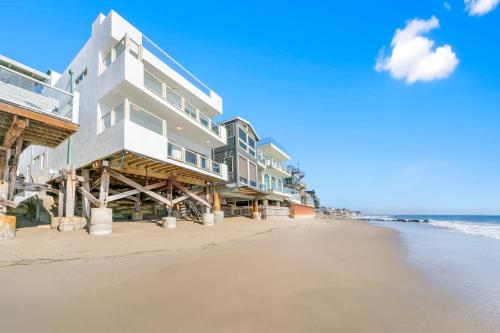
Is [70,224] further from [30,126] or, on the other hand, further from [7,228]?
[30,126]

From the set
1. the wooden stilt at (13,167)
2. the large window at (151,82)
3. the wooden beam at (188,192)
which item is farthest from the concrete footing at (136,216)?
the large window at (151,82)

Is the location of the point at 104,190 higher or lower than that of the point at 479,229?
higher

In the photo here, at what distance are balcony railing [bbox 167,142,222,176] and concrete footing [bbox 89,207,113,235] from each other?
13.5 feet

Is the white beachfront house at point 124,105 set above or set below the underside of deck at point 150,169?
above

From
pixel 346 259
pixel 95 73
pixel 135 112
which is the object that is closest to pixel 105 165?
pixel 135 112

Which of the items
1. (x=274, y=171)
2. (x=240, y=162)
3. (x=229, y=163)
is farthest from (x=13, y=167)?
(x=274, y=171)

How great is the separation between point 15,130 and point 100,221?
426 cm

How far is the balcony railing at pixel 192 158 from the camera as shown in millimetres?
12786

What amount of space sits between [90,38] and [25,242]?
11886 mm

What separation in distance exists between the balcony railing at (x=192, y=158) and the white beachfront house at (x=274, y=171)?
36.6 ft

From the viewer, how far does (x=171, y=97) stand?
587 inches

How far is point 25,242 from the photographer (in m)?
6.99

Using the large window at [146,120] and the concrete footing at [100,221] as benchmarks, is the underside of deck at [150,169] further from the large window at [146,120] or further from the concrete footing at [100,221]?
the large window at [146,120]

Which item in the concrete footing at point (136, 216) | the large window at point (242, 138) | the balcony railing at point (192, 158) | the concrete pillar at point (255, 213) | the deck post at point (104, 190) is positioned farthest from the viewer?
the concrete pillar at point (255, 213)
